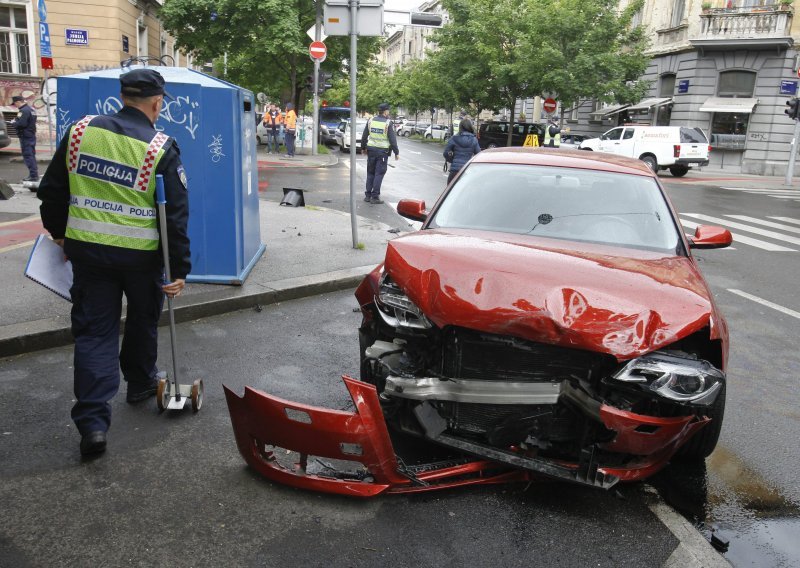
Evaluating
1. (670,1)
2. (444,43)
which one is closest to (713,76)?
(670,1)

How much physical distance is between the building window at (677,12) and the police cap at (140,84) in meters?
35.2

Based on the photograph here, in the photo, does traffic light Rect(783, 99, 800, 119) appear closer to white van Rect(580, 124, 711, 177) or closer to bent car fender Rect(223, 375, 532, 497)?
white van Rect(580, 124, 711, 177)

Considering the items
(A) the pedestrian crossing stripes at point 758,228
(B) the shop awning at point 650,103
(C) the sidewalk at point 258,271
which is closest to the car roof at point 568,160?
(C) the sidewalk at point 258,271

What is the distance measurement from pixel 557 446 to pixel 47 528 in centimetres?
221

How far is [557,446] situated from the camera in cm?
310

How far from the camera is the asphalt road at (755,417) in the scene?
317cm

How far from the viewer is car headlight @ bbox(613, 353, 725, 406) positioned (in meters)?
2.81

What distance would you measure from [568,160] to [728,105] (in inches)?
1194

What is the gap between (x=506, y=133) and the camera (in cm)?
3175

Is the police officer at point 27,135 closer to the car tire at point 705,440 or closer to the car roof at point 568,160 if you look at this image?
the car roof at point 568,160

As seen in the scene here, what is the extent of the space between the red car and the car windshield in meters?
0.57

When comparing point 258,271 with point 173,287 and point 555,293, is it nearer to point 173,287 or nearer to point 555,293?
point 173,287

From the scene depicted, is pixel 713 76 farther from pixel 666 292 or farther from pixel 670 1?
pixel 666 292

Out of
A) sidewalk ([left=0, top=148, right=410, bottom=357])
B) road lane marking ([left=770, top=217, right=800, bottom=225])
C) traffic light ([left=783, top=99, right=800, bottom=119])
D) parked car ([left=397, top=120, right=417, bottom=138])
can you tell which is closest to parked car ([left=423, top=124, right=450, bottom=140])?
parked car ([left=397, top=120, right=417, bottom=138])
